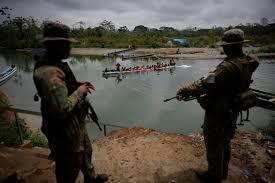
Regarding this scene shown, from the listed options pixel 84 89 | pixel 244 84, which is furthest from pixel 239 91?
pixel 84 89

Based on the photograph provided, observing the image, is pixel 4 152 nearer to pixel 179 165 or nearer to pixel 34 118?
pixel 179 165

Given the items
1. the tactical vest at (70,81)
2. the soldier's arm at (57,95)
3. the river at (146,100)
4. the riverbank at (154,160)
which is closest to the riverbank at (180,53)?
the river at (146,100)

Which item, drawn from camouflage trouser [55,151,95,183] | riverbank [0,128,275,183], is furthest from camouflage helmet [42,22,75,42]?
riverbank [0,128,275,183]

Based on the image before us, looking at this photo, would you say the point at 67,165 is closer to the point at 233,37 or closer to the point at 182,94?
the point at 182,94

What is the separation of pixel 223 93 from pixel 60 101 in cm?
188

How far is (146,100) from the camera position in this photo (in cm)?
1883

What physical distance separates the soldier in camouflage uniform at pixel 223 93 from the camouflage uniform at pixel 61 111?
146 centimetres

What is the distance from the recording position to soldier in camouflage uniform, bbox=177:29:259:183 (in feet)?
9.85

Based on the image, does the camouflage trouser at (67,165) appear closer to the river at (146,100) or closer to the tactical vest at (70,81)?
the tactical vest at (70,81)

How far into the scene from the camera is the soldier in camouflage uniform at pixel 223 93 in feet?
9.85

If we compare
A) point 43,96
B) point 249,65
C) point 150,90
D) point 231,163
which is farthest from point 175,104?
point 43,96

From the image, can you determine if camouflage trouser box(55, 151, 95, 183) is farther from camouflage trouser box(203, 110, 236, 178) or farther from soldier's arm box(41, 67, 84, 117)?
camouflage trouser box(203, 110, 236, 178)

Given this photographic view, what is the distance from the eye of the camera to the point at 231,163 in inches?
165

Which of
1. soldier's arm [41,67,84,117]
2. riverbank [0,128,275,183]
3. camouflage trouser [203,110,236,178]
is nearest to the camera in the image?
soldier's arm [41,67,84,117]
